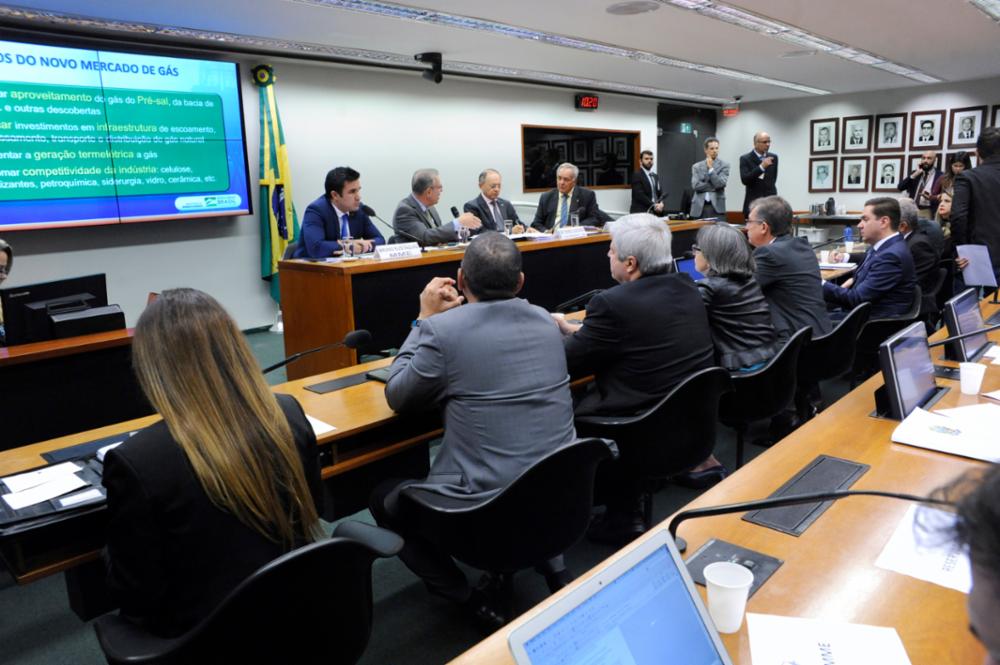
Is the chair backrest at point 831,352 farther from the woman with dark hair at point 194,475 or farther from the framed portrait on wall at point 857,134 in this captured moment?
the framed portrait on wall at point 857,134

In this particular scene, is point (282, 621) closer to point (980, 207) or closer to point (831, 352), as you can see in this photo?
point (831, 352)

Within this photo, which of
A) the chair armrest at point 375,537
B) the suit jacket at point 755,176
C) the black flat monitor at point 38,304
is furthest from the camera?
the suit jacket at point 755,176

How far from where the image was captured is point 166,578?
131 cm

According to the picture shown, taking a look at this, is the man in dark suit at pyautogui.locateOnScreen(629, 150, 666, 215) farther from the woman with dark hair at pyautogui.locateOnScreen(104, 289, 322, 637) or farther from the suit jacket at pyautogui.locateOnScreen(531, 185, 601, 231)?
the woman with dark hair at pyautogui.locateOnScreen(104, 289, 322, 637)

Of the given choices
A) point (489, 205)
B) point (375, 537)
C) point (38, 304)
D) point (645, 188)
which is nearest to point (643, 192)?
point (645, 188)

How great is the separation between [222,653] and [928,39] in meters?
8.18

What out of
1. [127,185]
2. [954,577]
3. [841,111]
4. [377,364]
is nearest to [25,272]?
Answer: [127,185]

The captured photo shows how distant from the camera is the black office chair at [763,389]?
9.14 feet

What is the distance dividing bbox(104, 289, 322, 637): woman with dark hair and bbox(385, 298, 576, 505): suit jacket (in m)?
0.57

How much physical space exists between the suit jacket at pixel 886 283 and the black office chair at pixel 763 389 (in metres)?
1.07

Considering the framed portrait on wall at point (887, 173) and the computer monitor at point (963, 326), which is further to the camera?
the framed portrait on wall at point (887, 173)

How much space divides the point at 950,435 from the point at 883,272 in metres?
2.11

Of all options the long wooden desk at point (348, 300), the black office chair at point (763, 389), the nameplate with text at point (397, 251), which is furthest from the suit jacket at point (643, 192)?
the black office chair at point (763, 389)

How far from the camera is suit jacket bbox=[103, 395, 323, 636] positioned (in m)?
1.25
